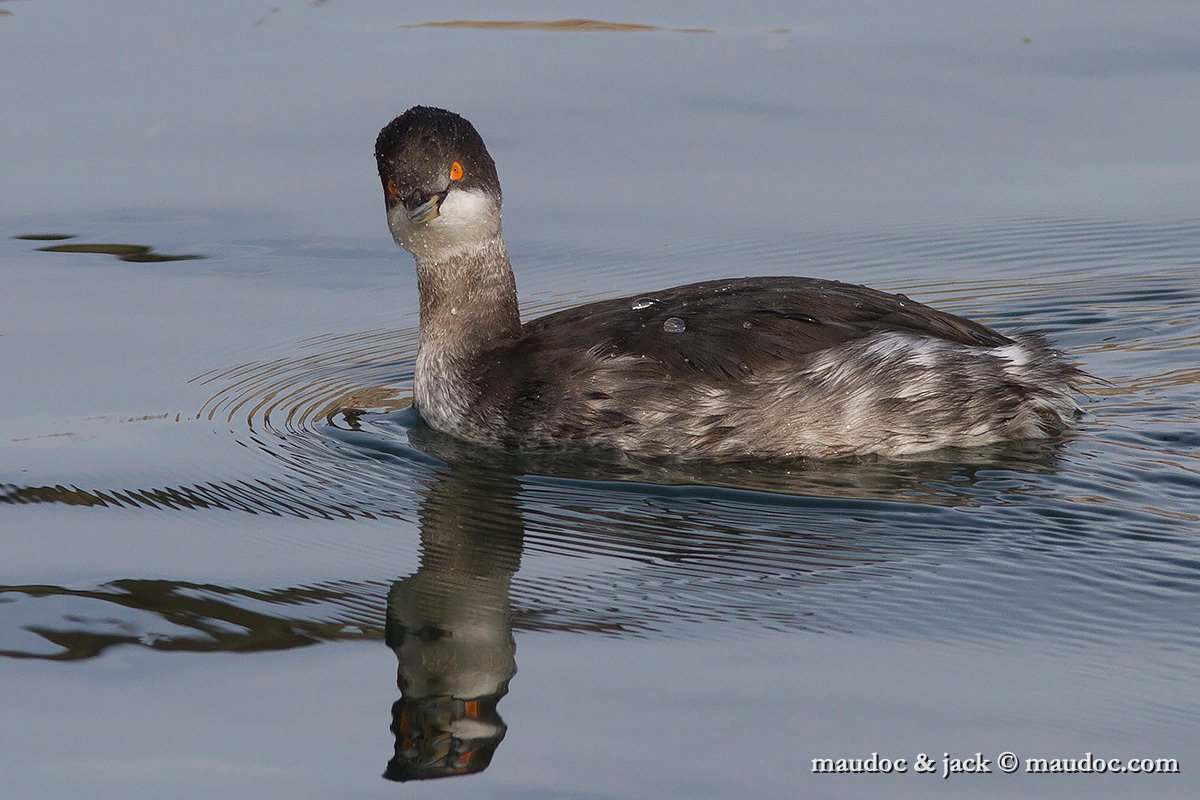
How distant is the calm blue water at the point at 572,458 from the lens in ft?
19.4

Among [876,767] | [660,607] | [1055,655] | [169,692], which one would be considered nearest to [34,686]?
[169,692]

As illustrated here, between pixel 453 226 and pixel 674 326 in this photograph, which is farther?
pixel 453 226

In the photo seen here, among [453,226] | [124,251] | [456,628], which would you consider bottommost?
[456,628]

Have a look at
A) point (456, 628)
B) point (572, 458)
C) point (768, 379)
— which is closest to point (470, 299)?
point (572, 458)

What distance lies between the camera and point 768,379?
27.6 feet

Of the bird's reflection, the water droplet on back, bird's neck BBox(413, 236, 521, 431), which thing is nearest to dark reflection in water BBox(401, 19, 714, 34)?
bird's neck BBox(413, 236, 521, 431)

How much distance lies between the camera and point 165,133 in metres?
13.5

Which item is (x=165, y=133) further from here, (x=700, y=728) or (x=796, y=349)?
(x=700, y=728)

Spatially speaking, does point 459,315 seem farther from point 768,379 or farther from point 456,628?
point 456,628

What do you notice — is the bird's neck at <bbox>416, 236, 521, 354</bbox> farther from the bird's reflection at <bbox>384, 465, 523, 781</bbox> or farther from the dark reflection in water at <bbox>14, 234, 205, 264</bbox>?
the dark reflection in water at <bbox>14, 234, 205, 264</bbox>

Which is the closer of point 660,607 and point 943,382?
point 660,607

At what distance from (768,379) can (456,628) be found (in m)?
2.22

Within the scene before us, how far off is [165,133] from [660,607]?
26.0 feet

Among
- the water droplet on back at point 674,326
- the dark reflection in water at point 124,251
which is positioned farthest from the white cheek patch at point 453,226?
the dark reflection in water at point 124,251
